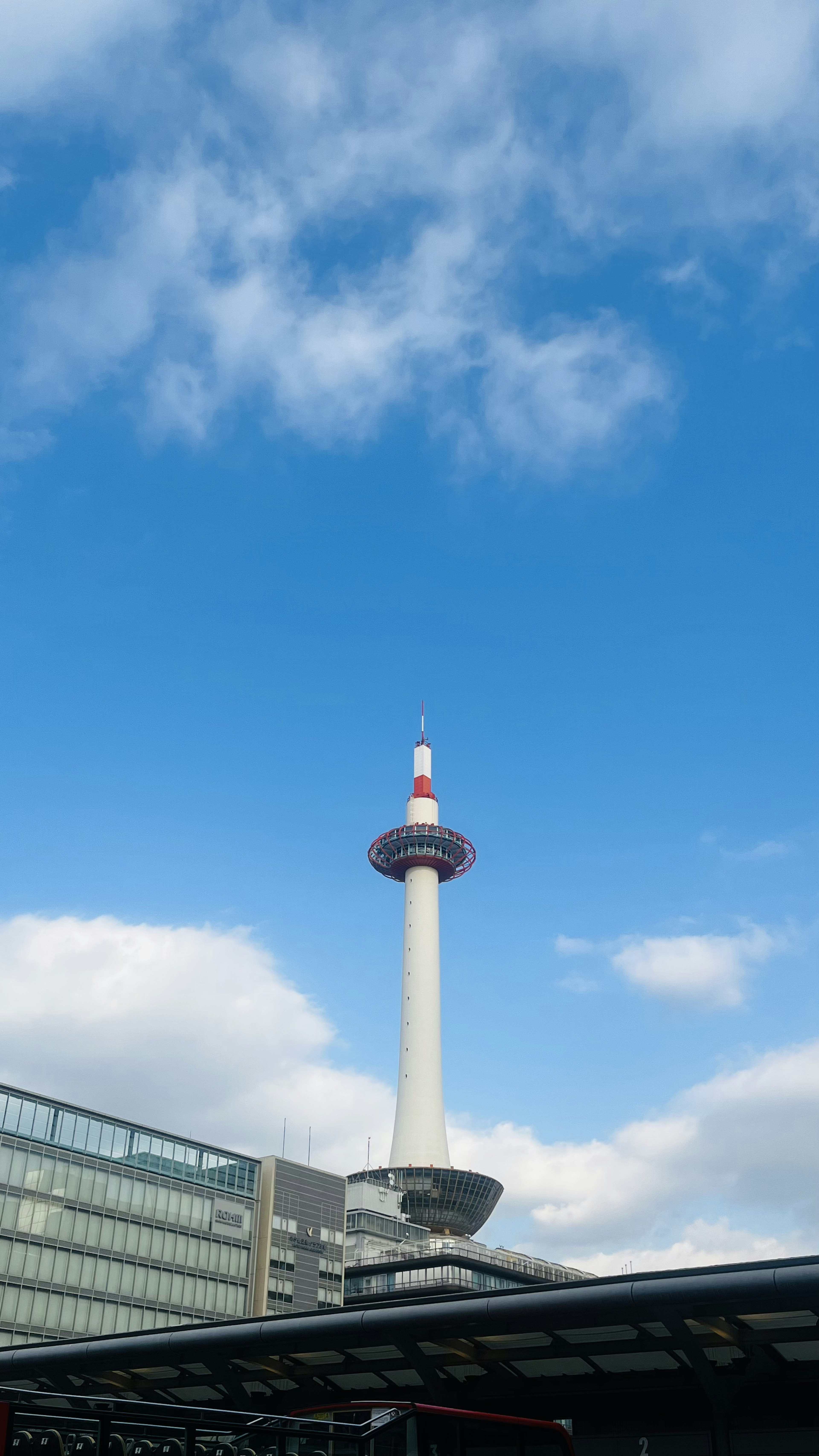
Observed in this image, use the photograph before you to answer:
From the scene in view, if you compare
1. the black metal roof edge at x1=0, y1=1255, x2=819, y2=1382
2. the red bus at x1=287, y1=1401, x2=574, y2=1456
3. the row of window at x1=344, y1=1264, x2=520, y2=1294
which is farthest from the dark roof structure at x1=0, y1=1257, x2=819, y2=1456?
the row of window at x1=344, y1=1264, x2=520, y2=1294

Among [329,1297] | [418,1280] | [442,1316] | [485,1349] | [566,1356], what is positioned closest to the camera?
[442,1316]

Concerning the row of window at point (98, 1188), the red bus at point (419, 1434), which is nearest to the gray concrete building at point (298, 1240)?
the row of window at point (98, 1188)

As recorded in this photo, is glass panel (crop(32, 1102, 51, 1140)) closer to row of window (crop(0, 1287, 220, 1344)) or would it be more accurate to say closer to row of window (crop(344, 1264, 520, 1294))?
row of window (crop(0, 1287, 220, 1344))

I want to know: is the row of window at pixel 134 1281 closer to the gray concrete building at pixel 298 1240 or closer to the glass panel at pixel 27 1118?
the gray concrete building at pixel 298 1240

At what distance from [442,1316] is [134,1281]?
187 ft

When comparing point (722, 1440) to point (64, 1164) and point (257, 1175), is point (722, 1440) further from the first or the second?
point (257, 1175)

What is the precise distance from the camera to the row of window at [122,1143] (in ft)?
231

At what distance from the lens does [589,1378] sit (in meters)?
25.7

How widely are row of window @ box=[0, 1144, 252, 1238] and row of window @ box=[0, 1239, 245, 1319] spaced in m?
2.87

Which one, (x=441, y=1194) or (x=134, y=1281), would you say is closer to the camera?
(x=134, y=1281)

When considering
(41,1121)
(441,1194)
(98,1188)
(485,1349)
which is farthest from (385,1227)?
(485,1349)

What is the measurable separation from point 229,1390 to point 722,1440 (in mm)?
11848

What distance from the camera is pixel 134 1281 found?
73.4 metres

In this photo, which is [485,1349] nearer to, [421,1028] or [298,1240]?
[298,1240]
